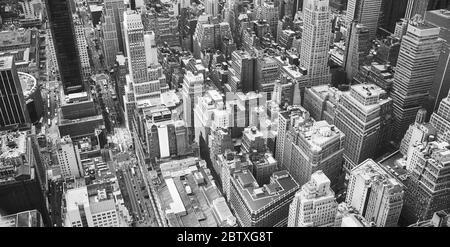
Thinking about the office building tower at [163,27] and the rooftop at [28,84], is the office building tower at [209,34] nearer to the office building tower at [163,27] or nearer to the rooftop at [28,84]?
the office building tower at [163,27]

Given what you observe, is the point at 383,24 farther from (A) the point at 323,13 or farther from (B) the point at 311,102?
(B) the point at 311,102

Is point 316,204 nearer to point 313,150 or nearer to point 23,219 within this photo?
point 313,150

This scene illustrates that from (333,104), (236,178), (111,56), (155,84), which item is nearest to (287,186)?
(236,178)

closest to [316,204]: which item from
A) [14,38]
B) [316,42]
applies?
[316,42]

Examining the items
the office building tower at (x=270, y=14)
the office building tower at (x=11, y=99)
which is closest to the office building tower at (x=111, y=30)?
the office building tower at (x=11, y=99)

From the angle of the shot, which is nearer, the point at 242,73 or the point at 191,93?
the point at 191,93

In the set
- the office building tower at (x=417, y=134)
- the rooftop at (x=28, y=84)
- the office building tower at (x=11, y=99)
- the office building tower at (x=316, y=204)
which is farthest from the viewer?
the rooftop at (x=28, y=84)

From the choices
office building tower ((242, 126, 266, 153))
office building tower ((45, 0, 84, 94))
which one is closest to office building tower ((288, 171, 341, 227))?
office building tower ((242, 126, 266, 153))
